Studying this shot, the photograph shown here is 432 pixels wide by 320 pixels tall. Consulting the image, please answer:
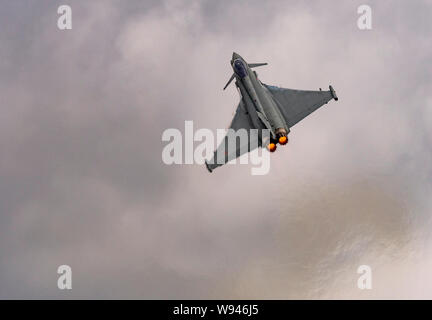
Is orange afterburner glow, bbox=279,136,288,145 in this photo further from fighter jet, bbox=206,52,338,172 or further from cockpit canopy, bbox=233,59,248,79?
cockpit canopy, bbox=233,59,248,79

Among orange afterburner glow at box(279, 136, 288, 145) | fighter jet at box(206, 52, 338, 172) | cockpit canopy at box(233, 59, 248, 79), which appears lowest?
orange afterburner glow at box(279, 136, 288, 145)

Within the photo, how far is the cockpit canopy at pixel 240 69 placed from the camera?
79562 millimetres

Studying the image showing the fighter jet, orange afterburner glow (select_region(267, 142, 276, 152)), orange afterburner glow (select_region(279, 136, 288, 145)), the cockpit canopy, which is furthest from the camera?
the cockpit canopy

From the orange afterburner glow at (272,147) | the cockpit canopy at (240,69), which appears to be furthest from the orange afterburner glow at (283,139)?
the cockpit canopy at (240,69)

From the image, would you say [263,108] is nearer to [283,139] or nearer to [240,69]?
[283,139]

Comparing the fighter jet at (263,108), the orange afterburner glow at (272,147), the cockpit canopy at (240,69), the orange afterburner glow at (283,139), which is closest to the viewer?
the orange afterburner glow at (283,139)

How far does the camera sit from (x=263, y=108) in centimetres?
7519

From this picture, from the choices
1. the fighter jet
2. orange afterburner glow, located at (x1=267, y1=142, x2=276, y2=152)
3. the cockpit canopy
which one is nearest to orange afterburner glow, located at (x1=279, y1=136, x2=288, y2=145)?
the fighter jet

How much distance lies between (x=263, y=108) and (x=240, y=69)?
7.99 m

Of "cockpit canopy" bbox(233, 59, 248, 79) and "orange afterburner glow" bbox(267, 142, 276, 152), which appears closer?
"orange afterburner glow" bbox(267, 142, 276, 152)

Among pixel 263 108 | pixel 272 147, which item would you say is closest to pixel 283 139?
pixel 272 147

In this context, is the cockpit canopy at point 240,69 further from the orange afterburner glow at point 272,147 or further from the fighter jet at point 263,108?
the orange afterburner glow at point 272,147

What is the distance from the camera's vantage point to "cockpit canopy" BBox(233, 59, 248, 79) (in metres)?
79.6
